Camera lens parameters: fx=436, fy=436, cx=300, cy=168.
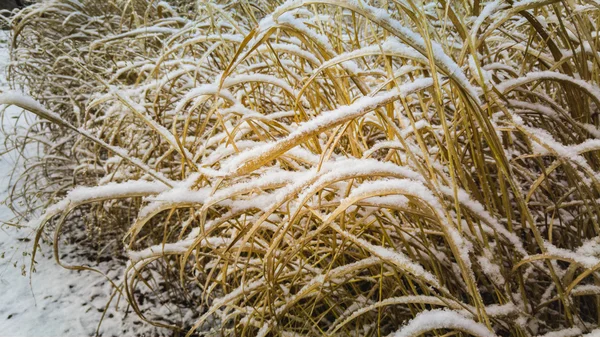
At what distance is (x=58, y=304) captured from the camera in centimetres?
146

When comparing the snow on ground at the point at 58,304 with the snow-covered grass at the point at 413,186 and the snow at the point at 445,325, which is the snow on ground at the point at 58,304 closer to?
the snow-covered grass at the point at 413,186

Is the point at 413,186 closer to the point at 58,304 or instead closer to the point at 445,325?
the point at 445,325

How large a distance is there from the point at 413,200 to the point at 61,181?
164 cm

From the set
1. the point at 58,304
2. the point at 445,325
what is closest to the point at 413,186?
the point at 445,325

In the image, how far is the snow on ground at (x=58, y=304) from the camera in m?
1.33

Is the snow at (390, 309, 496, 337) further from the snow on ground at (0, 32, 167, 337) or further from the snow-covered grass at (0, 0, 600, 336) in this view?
the snow on ground at (0, 32, 167, 337)

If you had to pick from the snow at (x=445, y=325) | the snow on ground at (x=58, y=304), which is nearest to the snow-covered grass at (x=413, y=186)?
the snow at (x=445, y=325)

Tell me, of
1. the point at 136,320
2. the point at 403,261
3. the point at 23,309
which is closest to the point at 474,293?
the point at 403,261

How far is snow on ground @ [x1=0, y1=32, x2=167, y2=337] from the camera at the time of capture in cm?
133

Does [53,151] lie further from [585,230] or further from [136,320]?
[585,230]

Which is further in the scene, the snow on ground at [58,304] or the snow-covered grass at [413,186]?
the snow on ground at [58,304]

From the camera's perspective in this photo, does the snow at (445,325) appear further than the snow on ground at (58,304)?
→ No

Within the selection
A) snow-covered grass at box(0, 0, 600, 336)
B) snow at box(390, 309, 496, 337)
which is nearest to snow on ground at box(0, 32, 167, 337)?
snow-covered grass at box(0, 0, 600, 336)

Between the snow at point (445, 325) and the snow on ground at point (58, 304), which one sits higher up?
the snow on ground at point (58, 304)
